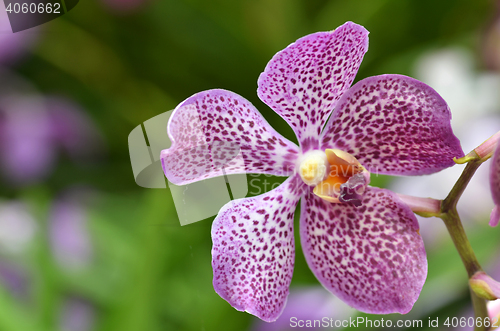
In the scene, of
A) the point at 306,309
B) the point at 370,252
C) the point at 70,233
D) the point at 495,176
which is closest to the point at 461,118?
the point at 306,309

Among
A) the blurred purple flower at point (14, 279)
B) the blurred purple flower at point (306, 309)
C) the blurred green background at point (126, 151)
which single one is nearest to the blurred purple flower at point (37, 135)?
the blurred green background at point (126, 151)

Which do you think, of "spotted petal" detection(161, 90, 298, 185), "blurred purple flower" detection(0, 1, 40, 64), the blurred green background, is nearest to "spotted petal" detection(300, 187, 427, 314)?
"spotted petal" detection(161, 90, 298, 185)

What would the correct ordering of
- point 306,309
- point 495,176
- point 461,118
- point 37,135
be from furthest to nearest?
point 37,135
point 461,118
point 306,309
point 495,176

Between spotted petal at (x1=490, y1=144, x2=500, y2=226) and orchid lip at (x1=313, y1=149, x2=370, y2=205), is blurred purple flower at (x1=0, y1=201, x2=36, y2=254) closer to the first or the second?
orchid lip at (x1=313, y1=149, x2=370, y2=205)

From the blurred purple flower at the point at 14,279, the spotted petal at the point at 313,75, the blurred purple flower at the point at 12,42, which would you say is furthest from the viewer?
the blurred purple flower at the point at 12,42

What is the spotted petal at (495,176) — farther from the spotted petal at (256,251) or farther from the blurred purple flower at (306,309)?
the blurred purple flower at (306,309)

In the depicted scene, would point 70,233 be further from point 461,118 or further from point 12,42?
point 461,118

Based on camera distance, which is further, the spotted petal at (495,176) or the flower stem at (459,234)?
the flower stem at (459,234)

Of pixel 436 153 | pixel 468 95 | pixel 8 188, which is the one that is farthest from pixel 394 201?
pixel 8 188
